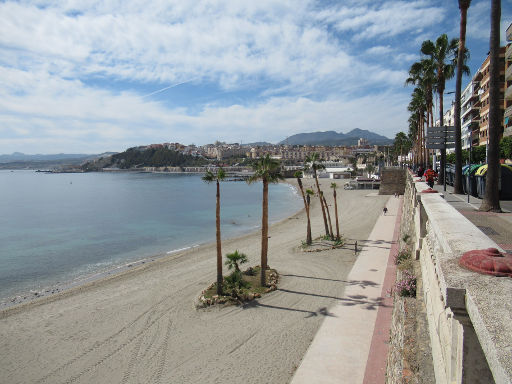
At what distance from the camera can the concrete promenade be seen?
8.97 metres

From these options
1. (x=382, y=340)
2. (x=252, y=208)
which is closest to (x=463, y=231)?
(x=382, y=340)

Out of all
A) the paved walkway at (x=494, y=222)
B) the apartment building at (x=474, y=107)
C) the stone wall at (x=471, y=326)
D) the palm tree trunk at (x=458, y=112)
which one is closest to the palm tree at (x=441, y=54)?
the palm tree trunk at (x=458, y=112)

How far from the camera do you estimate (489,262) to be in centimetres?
320

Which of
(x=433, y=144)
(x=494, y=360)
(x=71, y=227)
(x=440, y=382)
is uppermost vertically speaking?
(x=433, y=144)

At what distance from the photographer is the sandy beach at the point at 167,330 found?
409 inches

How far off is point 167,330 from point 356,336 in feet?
21.7

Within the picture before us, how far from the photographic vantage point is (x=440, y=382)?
3.62 metres

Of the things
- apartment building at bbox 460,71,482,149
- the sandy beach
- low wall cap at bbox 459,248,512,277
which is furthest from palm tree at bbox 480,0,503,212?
apartment building at bbox 460,71,482,149

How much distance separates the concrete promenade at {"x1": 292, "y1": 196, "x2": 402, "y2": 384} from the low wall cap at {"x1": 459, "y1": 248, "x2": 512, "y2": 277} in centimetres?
623

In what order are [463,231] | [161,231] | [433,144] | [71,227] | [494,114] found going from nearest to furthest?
1. [463,231]
2. [494,114]
3. [433,144]
4. [161,231]
5. [71,227]

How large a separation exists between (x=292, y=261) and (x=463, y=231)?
1617 cm

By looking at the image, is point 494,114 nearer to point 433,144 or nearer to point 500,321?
point 433,144

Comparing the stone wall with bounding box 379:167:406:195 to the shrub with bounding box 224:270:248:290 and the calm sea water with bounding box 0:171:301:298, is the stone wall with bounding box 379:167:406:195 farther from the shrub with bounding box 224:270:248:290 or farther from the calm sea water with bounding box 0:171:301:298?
the shrub with bounding box 224:270:248:290

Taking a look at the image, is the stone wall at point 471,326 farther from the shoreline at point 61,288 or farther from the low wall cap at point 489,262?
the shoreline at point 61,288
